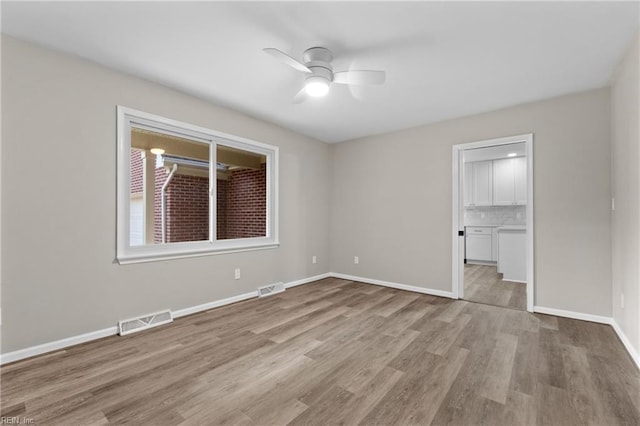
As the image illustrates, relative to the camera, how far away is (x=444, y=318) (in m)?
3.22

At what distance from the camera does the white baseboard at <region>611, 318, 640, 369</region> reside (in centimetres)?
220

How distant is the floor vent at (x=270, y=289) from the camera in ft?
13.2

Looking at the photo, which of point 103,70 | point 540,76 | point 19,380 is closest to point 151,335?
point 19,380

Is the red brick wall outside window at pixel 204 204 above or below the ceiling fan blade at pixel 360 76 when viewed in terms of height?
below

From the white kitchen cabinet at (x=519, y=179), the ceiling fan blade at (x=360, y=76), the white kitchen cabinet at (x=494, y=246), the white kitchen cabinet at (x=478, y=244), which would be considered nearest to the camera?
the ceiling fan blade at (x=360, y=76)

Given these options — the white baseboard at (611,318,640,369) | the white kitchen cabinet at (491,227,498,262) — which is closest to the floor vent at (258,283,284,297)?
the white baseboard at (611,318,640,369)

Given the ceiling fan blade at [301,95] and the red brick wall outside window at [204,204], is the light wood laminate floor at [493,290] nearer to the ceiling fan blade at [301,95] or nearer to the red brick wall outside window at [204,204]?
the red brick wall outside window at [204,204]

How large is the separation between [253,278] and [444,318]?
2484 millimetres

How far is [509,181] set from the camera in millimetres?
6355

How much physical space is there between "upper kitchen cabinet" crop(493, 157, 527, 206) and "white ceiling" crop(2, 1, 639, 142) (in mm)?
3460

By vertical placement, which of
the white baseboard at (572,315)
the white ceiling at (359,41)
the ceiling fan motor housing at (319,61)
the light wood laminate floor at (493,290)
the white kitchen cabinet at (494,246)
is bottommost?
the light wood laminate floor at (493,290)

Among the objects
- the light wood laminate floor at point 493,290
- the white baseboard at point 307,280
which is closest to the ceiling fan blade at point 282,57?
the white baseboard at point 307,280

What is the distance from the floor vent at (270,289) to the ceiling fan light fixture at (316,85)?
9.02 feet

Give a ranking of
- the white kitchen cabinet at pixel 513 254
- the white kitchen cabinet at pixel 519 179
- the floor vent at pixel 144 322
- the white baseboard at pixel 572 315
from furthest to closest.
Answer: the white kitchen cabinet at pixel 519 179, the white kitchen cabinet at pixel 513 254, the white baseboard at pixel 572 315, the floor vent at pixel 144 322
